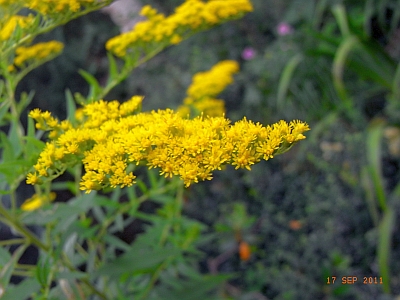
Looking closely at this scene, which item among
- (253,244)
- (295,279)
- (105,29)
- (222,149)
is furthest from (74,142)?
(105,29)

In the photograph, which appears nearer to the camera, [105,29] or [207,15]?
[207,15]

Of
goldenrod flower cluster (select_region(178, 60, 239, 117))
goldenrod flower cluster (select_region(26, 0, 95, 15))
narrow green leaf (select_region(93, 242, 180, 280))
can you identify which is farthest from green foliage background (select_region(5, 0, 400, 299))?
goldenrod flower cluster (select_region(26, 0, 95, 15))

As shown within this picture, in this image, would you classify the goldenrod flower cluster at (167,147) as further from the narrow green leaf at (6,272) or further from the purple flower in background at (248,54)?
the purple flower in background at (248,54)

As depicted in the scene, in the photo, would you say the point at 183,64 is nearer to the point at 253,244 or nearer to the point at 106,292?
the point at 253,244

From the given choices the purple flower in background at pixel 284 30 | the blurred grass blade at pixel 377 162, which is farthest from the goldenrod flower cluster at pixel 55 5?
the purple flower in background at pixel 284 30
